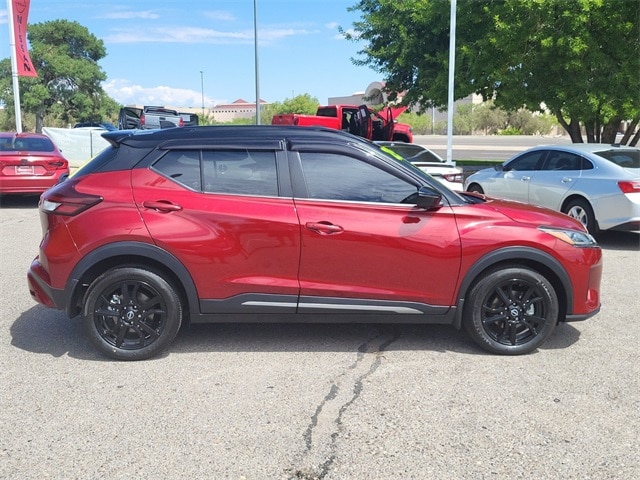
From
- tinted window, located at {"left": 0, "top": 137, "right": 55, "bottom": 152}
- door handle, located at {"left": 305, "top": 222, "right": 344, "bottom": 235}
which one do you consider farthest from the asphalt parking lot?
tinted window, located at {"left": 0, "top": 137, "right": 55, "bottom": 152}

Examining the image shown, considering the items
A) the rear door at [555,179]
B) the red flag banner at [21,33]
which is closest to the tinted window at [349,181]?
the rear door at [555,179]

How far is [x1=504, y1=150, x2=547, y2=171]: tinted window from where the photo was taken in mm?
10336

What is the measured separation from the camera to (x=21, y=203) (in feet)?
46.3

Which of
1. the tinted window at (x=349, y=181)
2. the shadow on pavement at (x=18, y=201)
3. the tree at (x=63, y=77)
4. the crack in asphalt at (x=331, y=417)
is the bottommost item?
the crack in asphalt at (x=331, y=417)

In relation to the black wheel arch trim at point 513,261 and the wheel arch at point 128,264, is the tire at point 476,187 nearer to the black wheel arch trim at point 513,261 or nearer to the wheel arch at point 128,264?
the black wheel arch trim at point 513,261

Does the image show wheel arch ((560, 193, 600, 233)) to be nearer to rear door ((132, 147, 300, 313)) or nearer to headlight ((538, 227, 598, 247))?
headlight ((538, 227, 598, 247))

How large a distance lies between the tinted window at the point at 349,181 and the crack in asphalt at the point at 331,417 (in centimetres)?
120

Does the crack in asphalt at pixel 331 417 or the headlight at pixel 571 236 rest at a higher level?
the headlight at pixel 571 236

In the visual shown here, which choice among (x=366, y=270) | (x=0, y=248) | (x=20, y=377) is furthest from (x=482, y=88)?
(x=20, y=377)

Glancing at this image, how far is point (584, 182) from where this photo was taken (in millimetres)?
9164

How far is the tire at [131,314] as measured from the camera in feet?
14.5

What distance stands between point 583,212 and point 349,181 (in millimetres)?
5945

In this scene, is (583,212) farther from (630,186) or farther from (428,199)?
(428,199)

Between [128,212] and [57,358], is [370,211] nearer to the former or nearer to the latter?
[128,212]
